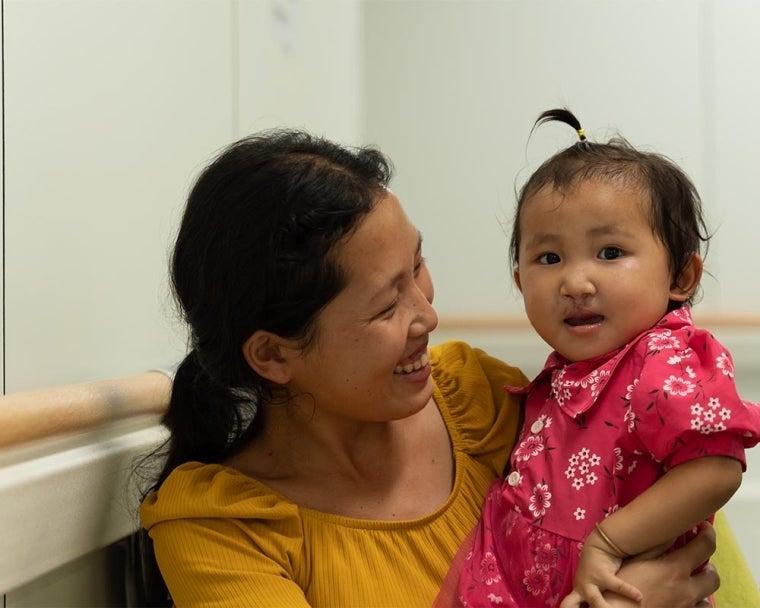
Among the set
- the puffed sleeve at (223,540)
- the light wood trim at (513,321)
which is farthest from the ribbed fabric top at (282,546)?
the light wood trim at (513,321)

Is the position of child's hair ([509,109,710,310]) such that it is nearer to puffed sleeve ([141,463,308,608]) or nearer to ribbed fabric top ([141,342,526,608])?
ribbed fabric top ([141,342,526,608])

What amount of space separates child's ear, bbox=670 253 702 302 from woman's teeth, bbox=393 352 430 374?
0.33 m

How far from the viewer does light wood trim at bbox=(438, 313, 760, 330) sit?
2.57 metres

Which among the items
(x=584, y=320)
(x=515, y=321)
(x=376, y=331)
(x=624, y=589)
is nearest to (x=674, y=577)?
(x=624, y=589)

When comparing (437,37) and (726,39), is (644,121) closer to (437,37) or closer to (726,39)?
(726,39)

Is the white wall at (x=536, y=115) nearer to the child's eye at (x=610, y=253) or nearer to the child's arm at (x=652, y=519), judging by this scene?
the child's eye at (x=610, y=253)

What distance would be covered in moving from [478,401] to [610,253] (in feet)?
0.95

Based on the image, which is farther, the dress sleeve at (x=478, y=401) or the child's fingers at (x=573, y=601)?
the dress sleeve at (x=478, y=401)

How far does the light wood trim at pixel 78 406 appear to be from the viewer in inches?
36.8

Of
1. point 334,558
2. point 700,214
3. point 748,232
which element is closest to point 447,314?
point 748,232

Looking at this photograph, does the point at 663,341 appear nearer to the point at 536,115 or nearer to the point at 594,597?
the point at 594,597

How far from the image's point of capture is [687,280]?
1192 mm

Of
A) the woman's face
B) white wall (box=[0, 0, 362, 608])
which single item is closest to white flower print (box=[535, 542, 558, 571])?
the woman's face

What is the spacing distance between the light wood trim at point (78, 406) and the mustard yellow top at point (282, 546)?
0.41ft
